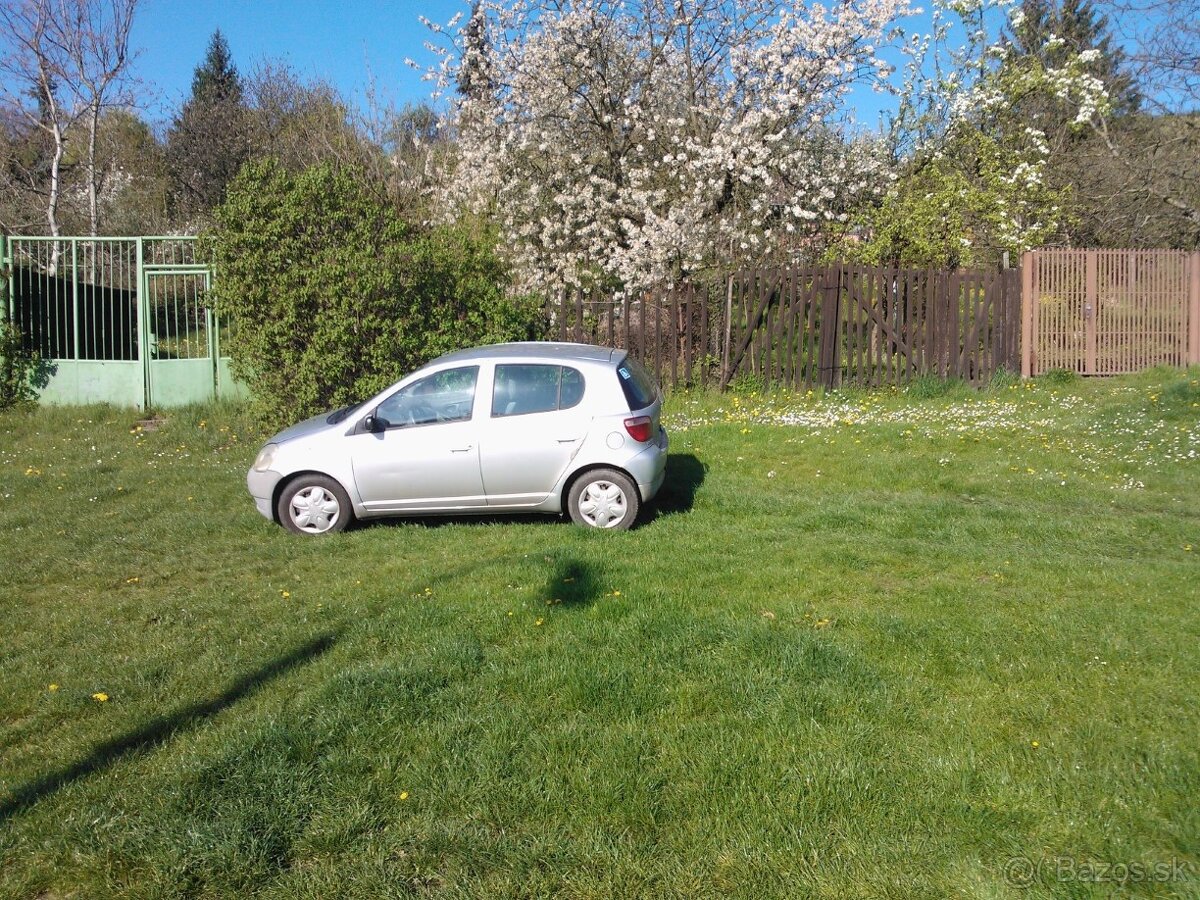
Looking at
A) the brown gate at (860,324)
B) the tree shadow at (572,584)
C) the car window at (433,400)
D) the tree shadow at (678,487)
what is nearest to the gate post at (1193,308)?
the brown gate at (860,324)

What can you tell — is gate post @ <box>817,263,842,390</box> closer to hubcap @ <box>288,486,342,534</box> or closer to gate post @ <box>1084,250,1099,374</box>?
gate post @ <box>1084,250,1099,374</box>

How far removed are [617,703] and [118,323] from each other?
45.0ft

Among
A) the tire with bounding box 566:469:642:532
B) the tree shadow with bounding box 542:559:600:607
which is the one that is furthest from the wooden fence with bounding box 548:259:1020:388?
the tree shadow with bounding box 542:559:600:607

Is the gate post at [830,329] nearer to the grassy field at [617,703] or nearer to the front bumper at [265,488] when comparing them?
the grassy field at [617,703]

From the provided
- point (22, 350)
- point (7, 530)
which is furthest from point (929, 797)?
point (22, 350)

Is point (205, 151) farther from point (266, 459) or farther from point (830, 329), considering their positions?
point (266, 459)

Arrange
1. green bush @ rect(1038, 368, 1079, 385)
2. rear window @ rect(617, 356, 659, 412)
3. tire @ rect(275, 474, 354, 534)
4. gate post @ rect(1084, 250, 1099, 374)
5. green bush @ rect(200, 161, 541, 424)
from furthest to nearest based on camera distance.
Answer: gate post @ rect(1084, 250, 1099, 374)
green bush @ rect(1038, 368, 1079, 385)
green bush @ rect(200, 161, 541, 424)
rear window @ rect(617, 356, 659, 412)
tire @ rect(275, 474, 354, 534)

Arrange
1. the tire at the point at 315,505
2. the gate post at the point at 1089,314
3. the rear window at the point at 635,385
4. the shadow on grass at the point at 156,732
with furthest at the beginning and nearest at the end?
the gate post at the point at 1089,314 < the rear window at the point at 635,385 < the tire at the point at 315,505 < the shadow on grass at the point at 156,732

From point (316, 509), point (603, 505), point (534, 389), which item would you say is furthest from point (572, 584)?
point (316, 509)

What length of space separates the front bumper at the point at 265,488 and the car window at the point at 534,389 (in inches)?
76.3

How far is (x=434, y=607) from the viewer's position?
618cm

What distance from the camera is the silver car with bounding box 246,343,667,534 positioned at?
8.27 metres

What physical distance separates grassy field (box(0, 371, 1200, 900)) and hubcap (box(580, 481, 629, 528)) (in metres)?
0.20

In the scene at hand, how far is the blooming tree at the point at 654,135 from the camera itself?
56.0 ft
